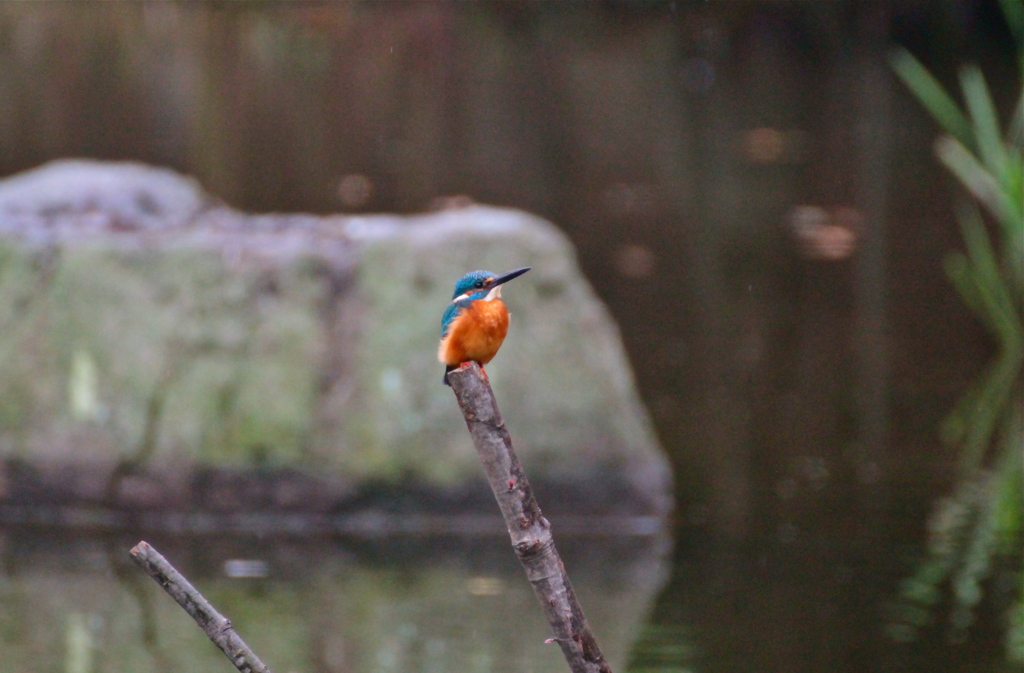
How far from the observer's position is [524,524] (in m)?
2.03

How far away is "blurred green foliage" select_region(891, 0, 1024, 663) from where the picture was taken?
419 centimetres

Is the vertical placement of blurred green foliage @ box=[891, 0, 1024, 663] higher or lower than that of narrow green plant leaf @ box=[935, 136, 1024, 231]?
lower

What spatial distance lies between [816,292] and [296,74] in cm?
864

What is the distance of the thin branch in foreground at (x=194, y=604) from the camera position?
1.87m

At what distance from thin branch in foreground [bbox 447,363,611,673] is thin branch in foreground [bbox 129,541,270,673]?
0.42m

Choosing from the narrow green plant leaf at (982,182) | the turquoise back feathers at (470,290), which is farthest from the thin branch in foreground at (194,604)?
the narrow green plant leaf at (982,182)

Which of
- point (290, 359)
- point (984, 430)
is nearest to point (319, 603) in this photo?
point (290, 359)

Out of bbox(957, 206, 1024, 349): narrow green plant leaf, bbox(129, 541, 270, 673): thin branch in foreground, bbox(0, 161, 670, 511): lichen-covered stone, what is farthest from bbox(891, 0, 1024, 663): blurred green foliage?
bbox(129, 541, 270, 673): thin branch in foreground

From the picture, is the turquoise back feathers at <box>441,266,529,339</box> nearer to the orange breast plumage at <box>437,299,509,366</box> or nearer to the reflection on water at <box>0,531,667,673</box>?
the orange breast plumage at <box>437,299,509,366</box>

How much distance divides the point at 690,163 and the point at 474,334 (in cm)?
1021

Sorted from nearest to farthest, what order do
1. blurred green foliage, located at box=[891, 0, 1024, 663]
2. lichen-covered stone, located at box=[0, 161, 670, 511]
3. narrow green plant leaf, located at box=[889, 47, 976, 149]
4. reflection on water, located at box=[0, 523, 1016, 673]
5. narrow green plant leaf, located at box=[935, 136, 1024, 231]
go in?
reflection on water, located at box=[0, 523, 1016, 673] → blurred green foliage, located at box=[891, 0, 1024, 663] → lichen-covered stone, located at box=[0, 161, 670, 511] → narrow green plant leaf, located at box=[935, 136, 1024, 231] → narrow green plant leaf, located at box=[889, 47, 976, 149]

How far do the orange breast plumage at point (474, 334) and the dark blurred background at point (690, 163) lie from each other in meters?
1.96

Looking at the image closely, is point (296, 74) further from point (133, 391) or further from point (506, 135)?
point (133, 391)

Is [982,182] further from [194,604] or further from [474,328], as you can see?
[194,604]
